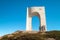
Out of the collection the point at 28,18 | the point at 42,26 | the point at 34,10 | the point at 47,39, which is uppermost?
the point at 34,10

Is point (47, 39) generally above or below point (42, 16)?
below

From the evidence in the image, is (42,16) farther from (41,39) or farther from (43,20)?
(41,39)

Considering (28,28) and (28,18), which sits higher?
(28,18)

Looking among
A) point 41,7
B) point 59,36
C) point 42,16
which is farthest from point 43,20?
point 59,36

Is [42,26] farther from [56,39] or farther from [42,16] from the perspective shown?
[56,39]

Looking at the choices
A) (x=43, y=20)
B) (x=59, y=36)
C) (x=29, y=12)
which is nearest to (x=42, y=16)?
(x=43, y=20)

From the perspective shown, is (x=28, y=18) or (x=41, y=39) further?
(x=28, y=18)

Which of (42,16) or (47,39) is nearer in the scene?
(47,39)

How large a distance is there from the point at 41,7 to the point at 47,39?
19156 millimetres

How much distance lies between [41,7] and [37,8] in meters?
1.21

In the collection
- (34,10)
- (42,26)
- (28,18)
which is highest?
(34,10)

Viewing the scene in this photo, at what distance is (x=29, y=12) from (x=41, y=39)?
62.8 feet

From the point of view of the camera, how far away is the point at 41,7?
36156mm

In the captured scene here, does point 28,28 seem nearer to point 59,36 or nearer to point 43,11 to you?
point 43,11
